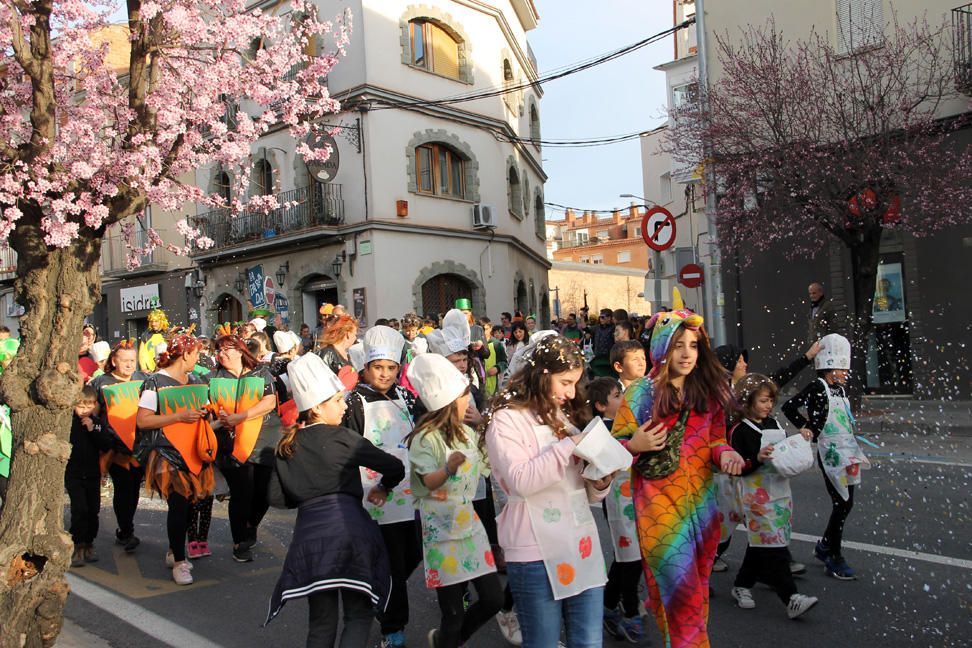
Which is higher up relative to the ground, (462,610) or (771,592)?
(462,610)

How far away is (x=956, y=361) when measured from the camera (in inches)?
567

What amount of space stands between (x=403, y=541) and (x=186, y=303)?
23.7m

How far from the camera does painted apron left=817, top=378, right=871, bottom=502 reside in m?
5.42

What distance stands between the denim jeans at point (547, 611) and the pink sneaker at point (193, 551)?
4.20 meters

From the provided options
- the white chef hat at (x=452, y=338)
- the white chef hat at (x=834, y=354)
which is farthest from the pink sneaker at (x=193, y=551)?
the white chef hat at (x=834, y=354)

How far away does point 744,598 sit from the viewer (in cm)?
495

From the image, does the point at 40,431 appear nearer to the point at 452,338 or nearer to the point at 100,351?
the point at 452,338

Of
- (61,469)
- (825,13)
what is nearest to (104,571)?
(61,469)

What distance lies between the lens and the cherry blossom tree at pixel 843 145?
12625 millimetres

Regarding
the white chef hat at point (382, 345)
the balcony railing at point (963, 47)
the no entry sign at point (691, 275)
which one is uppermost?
Answer: the balcony railing at point (963, 47)

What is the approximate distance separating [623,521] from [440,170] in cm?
1954

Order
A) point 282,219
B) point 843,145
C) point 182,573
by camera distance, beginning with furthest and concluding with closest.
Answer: point 282,219 → point 843,145 → point 182,573

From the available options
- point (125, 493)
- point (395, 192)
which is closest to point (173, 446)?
point (125, 493)

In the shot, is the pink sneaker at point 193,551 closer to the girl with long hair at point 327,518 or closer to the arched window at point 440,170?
the girl with long hair at point 327,518
